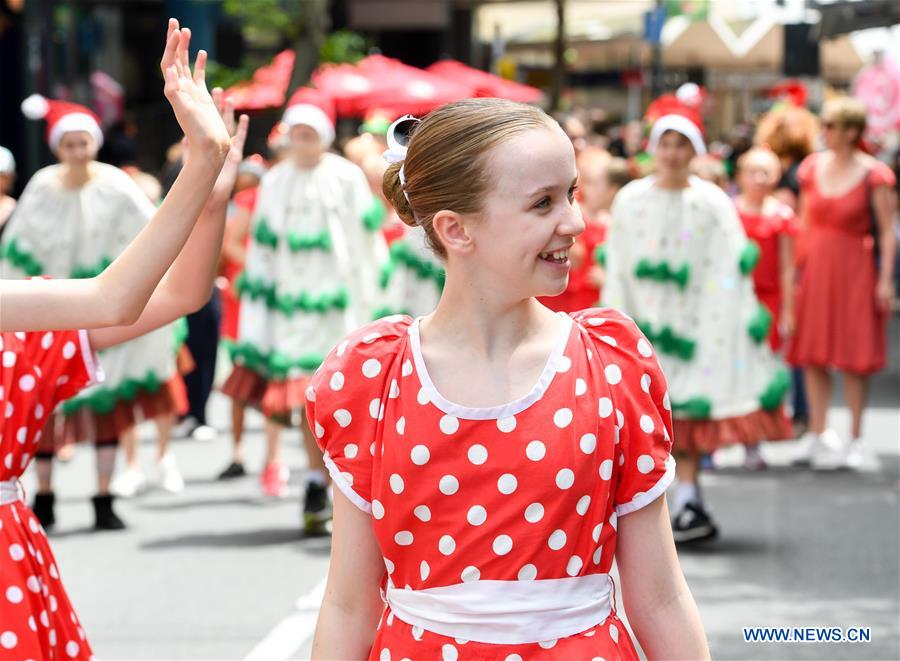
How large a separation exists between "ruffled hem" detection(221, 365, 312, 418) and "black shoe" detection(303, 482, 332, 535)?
18.4 inches

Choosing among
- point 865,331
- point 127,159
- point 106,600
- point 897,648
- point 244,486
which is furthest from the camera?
point 127,159

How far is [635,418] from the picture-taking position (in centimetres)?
258

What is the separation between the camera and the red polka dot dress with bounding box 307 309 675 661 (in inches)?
99.5

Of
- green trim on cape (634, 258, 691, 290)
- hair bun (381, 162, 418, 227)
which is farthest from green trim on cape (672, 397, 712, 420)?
hair bun (381, 162, 418, 227)

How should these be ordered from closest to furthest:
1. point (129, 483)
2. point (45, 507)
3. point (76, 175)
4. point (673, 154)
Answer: point (673, 154), point (45, 507), point (76, 175), point (129, 483)

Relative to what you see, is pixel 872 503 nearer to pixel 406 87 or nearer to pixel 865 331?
pixel 865 331

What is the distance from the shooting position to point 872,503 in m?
9.20

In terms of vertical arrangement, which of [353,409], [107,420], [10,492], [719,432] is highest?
[353,409]

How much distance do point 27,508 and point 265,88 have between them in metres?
17.6

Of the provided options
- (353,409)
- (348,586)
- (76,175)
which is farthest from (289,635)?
(353,409)

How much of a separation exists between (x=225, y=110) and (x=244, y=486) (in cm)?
708

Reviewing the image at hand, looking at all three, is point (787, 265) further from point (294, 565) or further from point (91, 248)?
point (91, 248)

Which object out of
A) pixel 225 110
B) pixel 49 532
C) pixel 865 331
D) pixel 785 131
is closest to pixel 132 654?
pixel 49 532

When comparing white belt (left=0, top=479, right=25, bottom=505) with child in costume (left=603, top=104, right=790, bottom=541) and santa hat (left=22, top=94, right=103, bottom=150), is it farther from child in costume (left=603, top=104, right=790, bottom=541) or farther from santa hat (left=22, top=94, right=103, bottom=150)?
santa hat (left=22, top=94, right=103, bottom=150)
